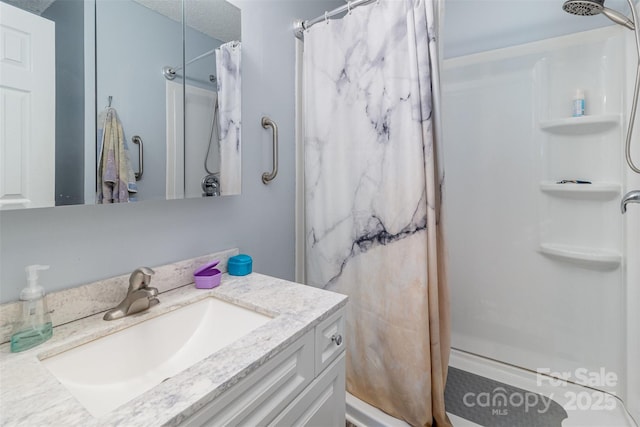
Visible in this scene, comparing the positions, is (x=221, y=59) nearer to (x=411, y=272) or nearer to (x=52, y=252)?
(x=52, y=252)

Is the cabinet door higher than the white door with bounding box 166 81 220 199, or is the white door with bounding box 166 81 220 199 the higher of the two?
the white door with bounding box 166 81 220 199

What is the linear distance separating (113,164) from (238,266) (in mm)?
557

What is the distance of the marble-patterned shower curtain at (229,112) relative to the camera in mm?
1199

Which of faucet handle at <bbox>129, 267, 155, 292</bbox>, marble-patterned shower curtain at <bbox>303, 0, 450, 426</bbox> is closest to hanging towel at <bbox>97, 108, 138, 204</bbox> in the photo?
faucet handle at <bbox>129, 267, 155, 292</bbox>

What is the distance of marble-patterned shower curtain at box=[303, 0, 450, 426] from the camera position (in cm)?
124

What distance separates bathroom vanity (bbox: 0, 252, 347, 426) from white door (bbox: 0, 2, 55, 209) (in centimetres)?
32

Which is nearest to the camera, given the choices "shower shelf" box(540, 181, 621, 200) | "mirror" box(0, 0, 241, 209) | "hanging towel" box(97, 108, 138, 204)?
"mirror" box(0, 0, 241, 209)

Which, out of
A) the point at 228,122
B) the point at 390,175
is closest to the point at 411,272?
the point at 390,175

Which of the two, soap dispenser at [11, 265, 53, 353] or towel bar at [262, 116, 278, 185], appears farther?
towel bar at [262, 116, 278, 185]

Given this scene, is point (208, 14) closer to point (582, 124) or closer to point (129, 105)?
point (129, 105)

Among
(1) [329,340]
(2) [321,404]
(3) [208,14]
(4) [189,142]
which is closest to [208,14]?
(3) [208,14]

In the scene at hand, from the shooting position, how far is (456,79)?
189cm

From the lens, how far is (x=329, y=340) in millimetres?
941

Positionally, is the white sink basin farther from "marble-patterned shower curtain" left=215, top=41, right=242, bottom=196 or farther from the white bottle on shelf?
the white bottle on shelf
